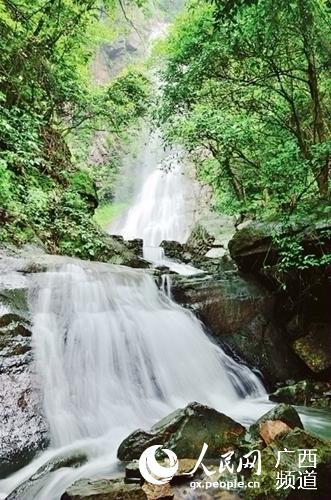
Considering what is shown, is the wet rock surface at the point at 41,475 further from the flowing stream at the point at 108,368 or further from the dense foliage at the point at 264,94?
the dense foliage at the point at 264,94

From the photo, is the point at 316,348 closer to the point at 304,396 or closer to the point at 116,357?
the point at 304,396

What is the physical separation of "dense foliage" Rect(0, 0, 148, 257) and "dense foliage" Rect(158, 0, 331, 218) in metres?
2.02

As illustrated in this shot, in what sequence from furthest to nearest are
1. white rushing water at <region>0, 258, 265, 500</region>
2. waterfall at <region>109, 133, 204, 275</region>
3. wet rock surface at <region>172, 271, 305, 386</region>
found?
waterfall at <region>109, 133, 204, 275</region>
wet rock surface at <region>172, 271, 305, 386</region>
white rushing water at <region>0, 258, 265, 500</region>

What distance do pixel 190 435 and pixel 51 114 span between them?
8.84m

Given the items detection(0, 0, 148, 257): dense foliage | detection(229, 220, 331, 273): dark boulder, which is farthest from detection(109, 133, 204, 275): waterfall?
detection(229, 220, 331, 273): dark boulder

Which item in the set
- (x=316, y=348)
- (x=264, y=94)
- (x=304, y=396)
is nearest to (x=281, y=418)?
(x=304, y=396)

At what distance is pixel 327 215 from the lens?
610 cm

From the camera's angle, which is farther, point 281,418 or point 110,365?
point 110,365

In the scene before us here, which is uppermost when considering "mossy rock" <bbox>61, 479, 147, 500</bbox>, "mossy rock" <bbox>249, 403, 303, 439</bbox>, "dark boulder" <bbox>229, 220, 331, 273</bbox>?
"dark boulder" <bbox>229, 220, 331, 273</bbox>

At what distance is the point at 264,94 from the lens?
25.4 feet

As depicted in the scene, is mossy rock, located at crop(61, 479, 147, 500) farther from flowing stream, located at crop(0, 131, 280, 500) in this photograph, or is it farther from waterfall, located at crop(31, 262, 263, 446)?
waterfall, located at crop(31, 262, 263, 446)

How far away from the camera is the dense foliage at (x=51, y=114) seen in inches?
252

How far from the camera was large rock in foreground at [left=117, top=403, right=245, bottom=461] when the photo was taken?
11.0 feet

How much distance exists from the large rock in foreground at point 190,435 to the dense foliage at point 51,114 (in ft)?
12.8
